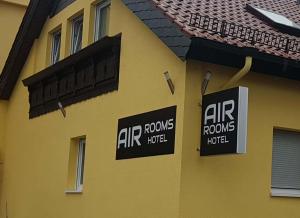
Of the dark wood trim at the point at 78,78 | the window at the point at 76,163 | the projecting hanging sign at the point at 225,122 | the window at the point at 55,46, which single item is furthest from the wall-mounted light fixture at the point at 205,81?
the window at the point at 55,46

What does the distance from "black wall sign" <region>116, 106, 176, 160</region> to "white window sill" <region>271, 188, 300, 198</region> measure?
73.1 inches

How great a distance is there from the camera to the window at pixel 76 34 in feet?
48.2

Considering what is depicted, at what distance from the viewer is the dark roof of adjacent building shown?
937 cm

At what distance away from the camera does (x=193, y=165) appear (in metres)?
9.41

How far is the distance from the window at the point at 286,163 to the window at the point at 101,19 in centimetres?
469

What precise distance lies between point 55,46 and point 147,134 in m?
6.91

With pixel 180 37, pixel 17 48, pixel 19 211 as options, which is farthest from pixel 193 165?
pixel 17 48

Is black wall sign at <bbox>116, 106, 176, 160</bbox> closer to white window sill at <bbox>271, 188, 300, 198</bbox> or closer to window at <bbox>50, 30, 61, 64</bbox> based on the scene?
white window sill at <bbox>271, 188, 300, 198</bbox>

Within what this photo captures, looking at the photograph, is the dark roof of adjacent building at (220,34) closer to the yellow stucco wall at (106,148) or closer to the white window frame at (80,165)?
the yellow stucco wall at (106,148)

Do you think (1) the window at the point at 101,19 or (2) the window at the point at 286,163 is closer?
(2) the window at the point at 286,163

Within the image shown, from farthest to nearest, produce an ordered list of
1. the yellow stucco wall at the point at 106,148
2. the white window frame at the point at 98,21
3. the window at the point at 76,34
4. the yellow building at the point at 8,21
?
1. the yellow building at the point at 8,21
2. the window at the point at 76,34
3. the white window frame at the point at 98,21
4. the yellow stucco wall at the point at 106,148

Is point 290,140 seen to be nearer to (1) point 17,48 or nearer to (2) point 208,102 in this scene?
(2) point 208,102

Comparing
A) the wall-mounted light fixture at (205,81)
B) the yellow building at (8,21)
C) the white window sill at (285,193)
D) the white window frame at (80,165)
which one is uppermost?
the yellow building at (8,21)

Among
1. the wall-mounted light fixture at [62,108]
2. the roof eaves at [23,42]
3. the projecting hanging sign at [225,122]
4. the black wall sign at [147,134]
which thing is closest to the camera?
the projecting hanging sign at [225,122]
